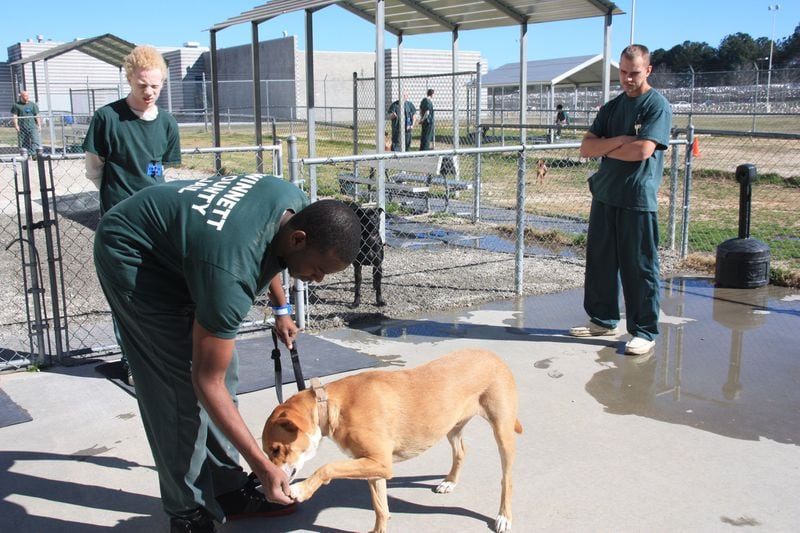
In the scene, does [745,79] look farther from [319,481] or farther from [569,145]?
[319,481]

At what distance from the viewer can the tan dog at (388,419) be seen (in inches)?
104

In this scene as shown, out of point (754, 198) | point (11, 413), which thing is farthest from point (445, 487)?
point (754, 198)

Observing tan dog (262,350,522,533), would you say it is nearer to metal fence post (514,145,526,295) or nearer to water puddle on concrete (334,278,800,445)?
water puddle on concrete (334,278,800,445)

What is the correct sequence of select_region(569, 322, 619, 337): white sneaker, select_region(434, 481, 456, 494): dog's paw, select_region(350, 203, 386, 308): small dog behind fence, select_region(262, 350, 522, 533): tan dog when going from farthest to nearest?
1. select_region(350, 203, 386, 308): small dog behind fence
2. select_region(569, 322, 619, 337): white sneaker
3. select_region(434, 481, 456, 494): dog's paw
4. select_region(262, 350, 522, 533): tan dog

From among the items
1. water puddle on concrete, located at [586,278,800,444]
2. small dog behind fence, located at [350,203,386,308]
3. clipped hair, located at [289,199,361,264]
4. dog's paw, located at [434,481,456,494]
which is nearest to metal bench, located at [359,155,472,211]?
small dog behind fence, located at [350,203,386,308]

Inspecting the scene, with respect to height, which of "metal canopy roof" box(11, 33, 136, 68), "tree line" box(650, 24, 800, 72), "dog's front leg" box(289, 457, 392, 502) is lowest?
"dog's front leg" box(289, 457, 392, 502)

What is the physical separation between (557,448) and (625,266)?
6.84 feet

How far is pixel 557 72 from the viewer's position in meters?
35.1

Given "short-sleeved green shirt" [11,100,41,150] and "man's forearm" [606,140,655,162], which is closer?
"man's forearm" [606,140,655,162]

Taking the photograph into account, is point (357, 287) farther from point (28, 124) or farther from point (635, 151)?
point (28, 124)

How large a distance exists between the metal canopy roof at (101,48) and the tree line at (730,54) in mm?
57588

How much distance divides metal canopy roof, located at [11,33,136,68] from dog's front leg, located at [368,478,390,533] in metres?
20.2

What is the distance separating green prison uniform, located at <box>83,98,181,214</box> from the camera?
4.34 metres

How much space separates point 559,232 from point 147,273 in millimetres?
7752
